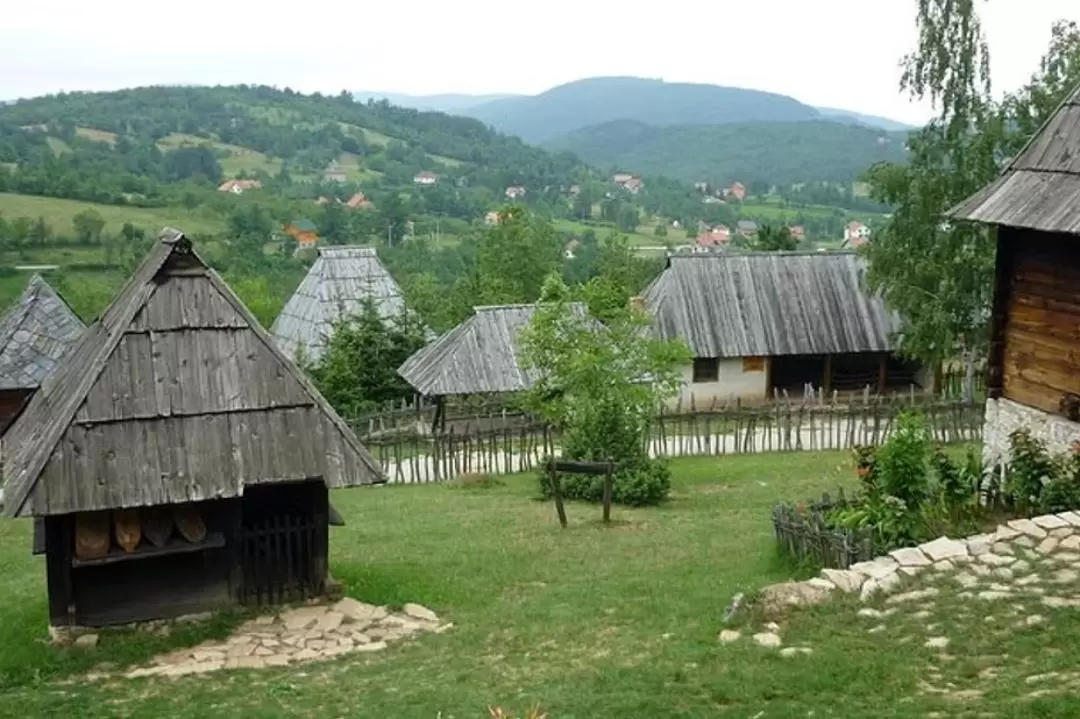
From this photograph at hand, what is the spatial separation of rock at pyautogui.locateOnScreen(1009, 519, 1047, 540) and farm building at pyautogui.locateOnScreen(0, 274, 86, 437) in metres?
23.3

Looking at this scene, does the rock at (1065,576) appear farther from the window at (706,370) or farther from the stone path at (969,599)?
the window at (706,370)

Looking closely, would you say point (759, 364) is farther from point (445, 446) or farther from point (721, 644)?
point (721, 644)

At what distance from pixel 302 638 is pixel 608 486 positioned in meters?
7.35

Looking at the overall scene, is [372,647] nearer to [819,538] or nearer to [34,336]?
[819,538]

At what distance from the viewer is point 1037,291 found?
16.0 metres

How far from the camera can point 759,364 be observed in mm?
34750

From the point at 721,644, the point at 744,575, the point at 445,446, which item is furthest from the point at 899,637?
the point at 445,446

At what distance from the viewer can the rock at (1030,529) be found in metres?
11.7

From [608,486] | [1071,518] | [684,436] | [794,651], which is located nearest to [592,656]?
[794,651]

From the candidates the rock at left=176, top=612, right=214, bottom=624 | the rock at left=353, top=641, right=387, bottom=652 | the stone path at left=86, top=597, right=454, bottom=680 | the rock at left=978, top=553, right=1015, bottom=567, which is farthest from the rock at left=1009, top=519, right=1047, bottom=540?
the rock at left=176, top=612, right=214, bottom=624

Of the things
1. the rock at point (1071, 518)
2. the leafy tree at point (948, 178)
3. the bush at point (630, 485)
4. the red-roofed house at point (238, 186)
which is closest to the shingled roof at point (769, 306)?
the leafy tree at point (948, 178)

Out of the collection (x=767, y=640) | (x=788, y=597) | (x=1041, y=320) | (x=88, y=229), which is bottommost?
(x=767, y=640)

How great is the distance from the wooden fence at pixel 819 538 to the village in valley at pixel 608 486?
7 centimetres

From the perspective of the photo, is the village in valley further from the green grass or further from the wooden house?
the wooden house
